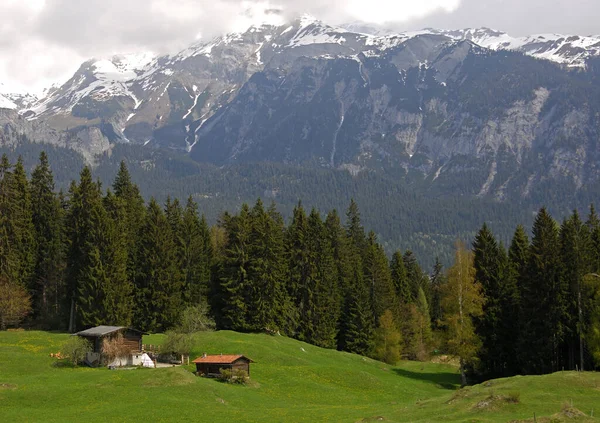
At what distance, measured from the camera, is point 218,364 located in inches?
2687

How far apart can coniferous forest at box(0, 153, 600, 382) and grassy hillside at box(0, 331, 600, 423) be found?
9.54 meters

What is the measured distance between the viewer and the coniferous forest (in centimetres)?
8019

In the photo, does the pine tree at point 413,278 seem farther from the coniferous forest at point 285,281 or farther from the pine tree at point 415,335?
the coniferous forest at point 285,281

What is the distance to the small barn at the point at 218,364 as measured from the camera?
67.6 meters

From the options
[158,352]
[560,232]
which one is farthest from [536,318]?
[158,352]

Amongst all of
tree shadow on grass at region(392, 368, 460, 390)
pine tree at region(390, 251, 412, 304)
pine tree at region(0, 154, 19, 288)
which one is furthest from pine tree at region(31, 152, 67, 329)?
pine tree at region(390, 251, 412, 304)

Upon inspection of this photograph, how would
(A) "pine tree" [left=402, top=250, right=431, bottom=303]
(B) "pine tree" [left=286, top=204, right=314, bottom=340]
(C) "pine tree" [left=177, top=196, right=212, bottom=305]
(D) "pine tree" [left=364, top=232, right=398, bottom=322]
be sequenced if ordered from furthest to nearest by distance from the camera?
1. (A) "pine tree" [left=402, top=250, right=431, bottom=303]
2. (D) "pine tree" [left=364, top=232, right=398, bottom=322]
3. (C) "pine tree" [left=177, top=196, right=212, bottom=305]
4. (B) "pine tree" [left=286, top=204, right=314, bottom=340]

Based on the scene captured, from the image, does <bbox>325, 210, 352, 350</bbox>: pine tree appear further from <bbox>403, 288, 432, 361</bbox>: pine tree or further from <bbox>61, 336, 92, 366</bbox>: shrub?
<bbox>61, 336, 92, 366</bbox>: shrub

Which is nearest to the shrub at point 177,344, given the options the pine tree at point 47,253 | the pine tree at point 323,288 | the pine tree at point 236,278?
the pine tree at point 236,278

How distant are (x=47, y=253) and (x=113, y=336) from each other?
31137 mm

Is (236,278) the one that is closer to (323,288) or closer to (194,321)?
(323,288)

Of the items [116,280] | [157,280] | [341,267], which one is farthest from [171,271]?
[341,267]

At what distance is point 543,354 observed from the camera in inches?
3095

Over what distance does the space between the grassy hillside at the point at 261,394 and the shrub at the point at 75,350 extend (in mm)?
2160
